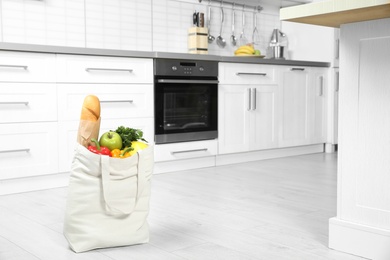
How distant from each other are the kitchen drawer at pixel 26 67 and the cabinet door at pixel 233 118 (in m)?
1.41

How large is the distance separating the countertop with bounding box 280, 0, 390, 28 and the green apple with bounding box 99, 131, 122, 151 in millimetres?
761

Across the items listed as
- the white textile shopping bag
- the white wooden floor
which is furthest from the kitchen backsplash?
the white textile shopping bag

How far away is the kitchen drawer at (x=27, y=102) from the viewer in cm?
289

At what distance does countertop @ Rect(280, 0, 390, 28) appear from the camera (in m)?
1.52

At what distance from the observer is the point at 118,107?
133 inches

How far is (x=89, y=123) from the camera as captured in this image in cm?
197

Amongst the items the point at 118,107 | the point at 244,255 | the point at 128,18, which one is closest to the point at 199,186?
the point at 118,107

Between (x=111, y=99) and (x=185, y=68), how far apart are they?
2.14 feet

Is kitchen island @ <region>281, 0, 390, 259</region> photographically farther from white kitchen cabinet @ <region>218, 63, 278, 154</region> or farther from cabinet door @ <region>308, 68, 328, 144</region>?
cabinet door @ <region>308, 68, 328, 144</region>

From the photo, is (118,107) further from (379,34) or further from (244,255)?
(379,34)

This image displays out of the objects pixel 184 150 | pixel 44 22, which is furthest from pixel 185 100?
pixel 44 22

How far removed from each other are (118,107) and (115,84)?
0.51 feet

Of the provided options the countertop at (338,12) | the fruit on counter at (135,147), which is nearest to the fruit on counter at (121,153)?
the fruit on counter at (135,147)

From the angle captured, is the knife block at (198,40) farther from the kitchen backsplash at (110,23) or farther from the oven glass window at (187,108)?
the oven glass window at (187,108)
